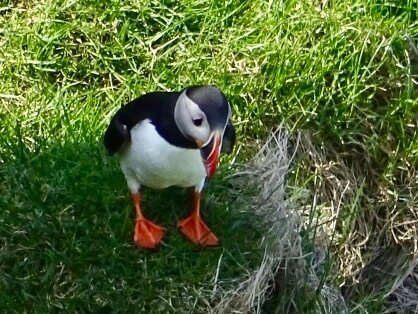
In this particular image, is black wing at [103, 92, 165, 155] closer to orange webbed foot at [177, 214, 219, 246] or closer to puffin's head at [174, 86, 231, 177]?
puffin's head at [174, 86, 231, 177]

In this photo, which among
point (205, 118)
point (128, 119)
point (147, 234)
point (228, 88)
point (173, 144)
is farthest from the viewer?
point (228, 88)

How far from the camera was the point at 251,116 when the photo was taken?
3527 mm

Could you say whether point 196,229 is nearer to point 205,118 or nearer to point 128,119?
point 128,119

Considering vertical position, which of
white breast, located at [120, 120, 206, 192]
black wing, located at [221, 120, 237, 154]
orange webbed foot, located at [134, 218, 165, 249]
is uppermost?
white breast, located at [120, 120, 206, 192]

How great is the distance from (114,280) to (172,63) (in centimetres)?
117

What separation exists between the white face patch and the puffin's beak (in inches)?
0.8

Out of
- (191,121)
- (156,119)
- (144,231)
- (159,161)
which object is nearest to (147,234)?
(144,231)

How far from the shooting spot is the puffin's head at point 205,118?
244 centimetres

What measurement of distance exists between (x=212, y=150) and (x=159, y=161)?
8.9 inches

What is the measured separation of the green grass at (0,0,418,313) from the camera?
3125 millimetres

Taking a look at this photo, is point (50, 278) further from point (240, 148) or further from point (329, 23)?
point (329, 23)

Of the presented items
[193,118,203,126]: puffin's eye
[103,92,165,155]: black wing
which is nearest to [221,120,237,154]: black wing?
[103,92,165,155]: black wing

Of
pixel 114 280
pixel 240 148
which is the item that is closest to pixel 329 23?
pixel 240 148

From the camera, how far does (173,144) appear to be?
101 inches
